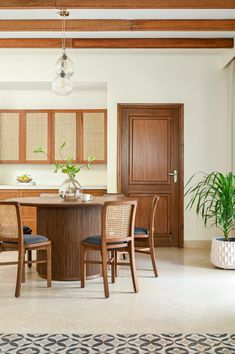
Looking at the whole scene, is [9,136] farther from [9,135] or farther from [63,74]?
[63,74]

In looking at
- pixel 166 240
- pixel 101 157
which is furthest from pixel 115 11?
pixel 166 240

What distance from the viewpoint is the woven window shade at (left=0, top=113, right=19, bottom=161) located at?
769cm

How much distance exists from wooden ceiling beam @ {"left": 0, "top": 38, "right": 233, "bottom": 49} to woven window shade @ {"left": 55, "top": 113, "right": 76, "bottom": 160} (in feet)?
4.57

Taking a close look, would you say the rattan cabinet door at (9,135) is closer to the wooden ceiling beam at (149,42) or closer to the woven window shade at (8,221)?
the wooden ceiling beam at (149,42)

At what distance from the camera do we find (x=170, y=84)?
716cm

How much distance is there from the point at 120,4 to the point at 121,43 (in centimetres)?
161

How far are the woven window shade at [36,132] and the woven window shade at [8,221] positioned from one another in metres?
3.23

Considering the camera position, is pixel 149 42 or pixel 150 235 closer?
pixel 150 235

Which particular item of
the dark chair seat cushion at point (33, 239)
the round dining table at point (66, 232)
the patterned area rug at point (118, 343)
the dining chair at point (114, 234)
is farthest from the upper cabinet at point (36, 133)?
the patterned area rug at point (118, 343)

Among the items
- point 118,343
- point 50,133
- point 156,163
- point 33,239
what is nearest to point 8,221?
Result: point 33,239

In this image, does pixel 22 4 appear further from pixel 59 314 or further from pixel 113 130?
pixel 59 314

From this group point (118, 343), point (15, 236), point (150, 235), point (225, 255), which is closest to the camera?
point (118, 343)

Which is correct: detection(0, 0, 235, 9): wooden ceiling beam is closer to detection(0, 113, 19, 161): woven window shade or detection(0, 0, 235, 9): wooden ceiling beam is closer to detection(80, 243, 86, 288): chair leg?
detection(80, 243, 86, 288): chair leg

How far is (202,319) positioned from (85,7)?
128 inches
